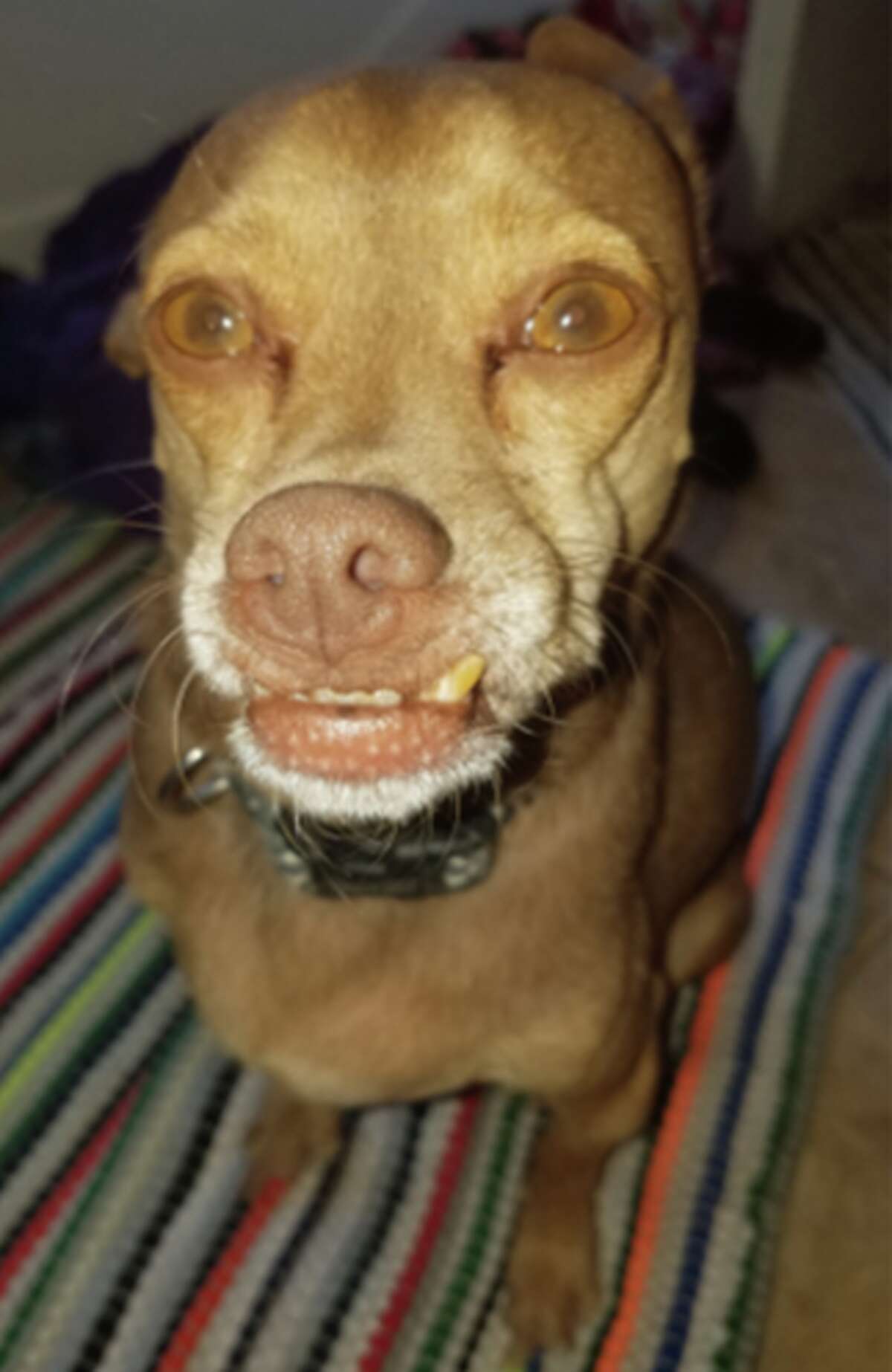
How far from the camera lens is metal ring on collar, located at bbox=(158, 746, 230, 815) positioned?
55.6 inches

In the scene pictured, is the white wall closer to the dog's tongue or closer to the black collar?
the black collar

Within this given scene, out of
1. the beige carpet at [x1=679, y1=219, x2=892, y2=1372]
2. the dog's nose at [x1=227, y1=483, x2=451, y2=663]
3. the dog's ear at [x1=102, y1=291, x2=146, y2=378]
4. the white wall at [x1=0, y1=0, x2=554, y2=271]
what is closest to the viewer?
the dog's nose at [x1=227, y1=483, x2=451, y2=663]

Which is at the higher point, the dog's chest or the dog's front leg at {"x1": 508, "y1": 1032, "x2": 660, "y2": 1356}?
the dog's chest

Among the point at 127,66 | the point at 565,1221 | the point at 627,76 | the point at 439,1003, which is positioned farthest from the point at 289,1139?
the point at 127,66

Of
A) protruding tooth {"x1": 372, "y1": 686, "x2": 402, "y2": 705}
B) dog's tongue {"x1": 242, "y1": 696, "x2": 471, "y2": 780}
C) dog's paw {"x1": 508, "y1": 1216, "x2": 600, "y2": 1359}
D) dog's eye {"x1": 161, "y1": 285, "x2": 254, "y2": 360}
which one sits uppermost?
dog's eye {"x1": 161, "y1": 285, "x2": 254, "y2": 360}

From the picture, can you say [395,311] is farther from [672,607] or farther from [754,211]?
[754,211]

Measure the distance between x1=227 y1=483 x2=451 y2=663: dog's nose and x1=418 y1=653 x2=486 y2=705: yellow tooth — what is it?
0.05 meters

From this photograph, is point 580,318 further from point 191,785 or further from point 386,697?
point 191,785

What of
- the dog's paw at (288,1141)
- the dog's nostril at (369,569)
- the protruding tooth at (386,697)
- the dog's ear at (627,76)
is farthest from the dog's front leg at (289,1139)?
the dog's ear at (627,76)

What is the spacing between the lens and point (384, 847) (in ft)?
4.37

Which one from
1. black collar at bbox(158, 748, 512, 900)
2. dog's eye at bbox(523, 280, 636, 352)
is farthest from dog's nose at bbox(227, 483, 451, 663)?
black collar at bbox(158, 748, 512, 900)

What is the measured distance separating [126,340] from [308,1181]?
1165mm

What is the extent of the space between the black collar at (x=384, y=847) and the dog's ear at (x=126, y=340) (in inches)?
18.7

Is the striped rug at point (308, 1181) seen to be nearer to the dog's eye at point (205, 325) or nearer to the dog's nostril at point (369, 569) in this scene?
the dog's eye at point (205, 325)
